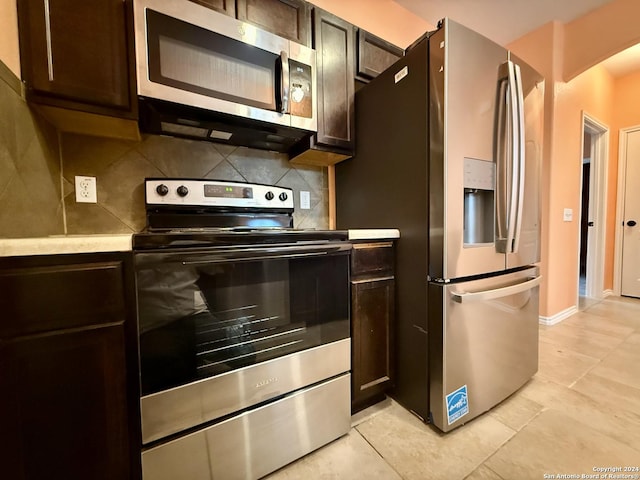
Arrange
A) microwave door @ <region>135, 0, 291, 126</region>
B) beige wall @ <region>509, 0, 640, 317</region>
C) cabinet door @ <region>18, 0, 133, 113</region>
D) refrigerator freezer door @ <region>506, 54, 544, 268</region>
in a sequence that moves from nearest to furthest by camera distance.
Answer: cabinet door @ <region>18, 0, 133, 113</region> → microwave door @ <region>135, 0, 291, 126</region> → refrigerator freezer door @ <region>506, 54, 544, 268</region> → beige wall @ <region>509, 0, 640, 317</region>

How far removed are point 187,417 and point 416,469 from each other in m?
0.90

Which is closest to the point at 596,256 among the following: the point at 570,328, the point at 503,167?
the point at 570,328

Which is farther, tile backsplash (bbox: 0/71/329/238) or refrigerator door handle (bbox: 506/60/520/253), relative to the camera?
refrigerator door handle (bbox: 506/60/520/253)

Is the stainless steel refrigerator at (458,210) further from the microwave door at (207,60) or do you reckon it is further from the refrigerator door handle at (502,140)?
the microwave door at (207,60)

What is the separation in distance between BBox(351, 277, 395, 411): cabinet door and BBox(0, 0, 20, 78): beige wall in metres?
1.46

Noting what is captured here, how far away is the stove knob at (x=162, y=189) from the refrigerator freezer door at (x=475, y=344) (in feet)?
4.34

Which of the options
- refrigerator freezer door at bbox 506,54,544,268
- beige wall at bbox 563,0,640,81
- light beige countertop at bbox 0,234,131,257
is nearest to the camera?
light beige countertop at bbox 0,234,131,257

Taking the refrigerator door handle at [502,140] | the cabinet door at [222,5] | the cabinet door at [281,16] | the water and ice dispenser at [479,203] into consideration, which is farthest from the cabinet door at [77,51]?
the refrigerator door handle at [502,140]

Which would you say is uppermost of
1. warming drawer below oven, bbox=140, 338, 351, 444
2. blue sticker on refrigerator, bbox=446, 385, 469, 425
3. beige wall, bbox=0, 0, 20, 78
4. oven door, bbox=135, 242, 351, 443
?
beige wall, bbox=0, 0, 20, 78

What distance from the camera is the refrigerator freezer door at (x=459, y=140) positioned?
113 cm

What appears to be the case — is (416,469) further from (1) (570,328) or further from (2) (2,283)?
(1) (570,328)

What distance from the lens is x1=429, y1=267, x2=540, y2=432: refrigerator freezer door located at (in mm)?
1184

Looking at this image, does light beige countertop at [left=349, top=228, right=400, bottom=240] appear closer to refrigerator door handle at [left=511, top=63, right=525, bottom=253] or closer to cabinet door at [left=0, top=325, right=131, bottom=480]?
refrigerator door handle at [left=511, top=63, right=525, bottom=253]

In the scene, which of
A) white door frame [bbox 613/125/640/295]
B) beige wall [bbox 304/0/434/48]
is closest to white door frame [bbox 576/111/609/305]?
white door frame [bbox 613/125/640/295]
